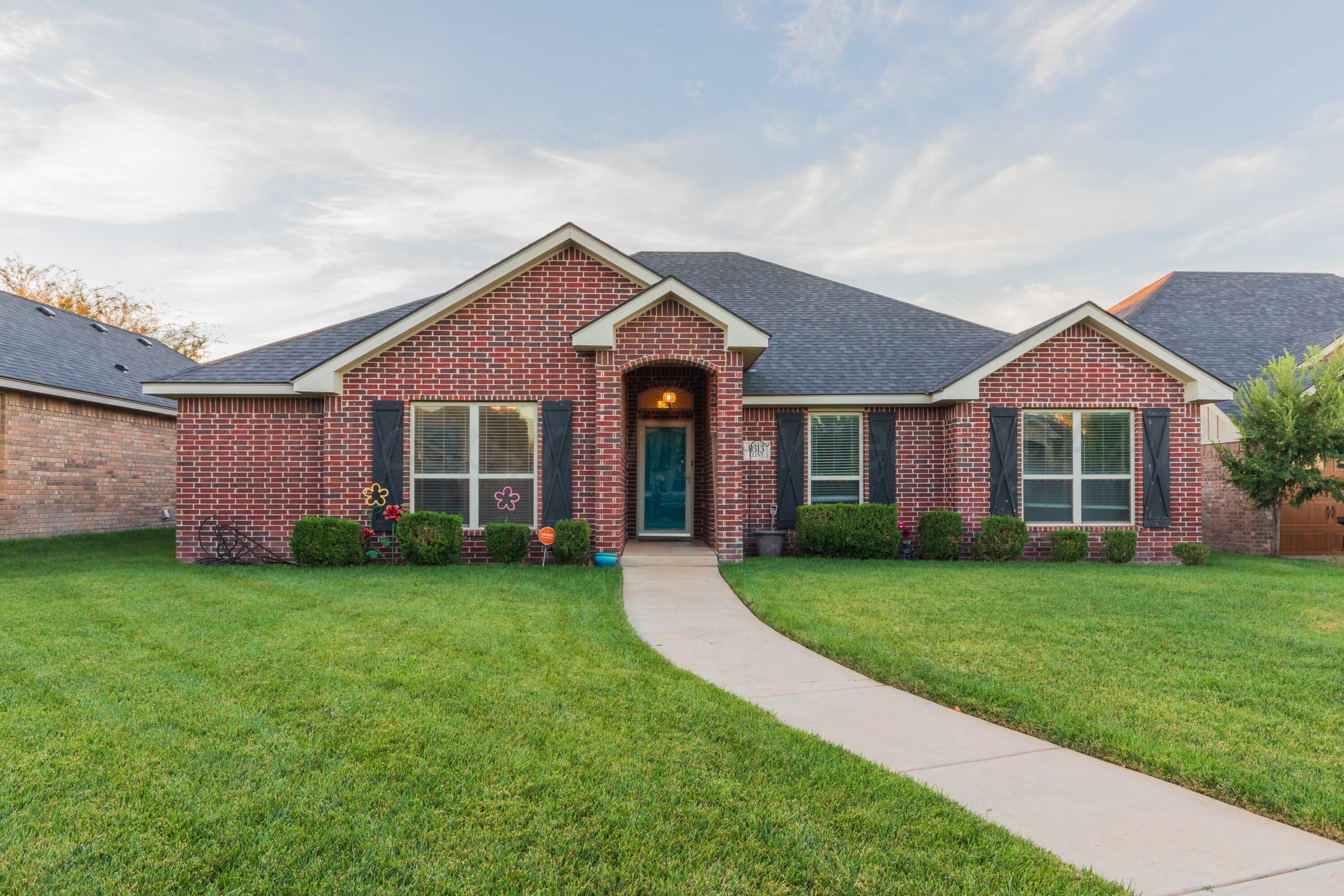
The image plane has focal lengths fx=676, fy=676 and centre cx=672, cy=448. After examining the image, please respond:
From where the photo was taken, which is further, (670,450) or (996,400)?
(670,450)

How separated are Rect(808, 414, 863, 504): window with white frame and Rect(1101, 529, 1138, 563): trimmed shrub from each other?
4.01 metres

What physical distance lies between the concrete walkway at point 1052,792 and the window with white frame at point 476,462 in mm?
6011

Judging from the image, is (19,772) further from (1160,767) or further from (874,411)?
(874,411)

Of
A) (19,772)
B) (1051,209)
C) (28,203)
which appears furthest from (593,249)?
(28,203)

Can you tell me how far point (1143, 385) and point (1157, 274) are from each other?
39.1 ft

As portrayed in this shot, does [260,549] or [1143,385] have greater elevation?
[1143,385]

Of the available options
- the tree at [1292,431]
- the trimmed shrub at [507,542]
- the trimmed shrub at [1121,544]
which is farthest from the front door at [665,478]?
the tree at [1292,431]

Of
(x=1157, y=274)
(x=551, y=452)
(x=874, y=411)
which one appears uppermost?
(x=1157, y=274)

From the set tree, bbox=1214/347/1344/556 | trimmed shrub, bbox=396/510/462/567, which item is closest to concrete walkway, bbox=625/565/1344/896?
trimmed shrub, bbox=396/510/462/567

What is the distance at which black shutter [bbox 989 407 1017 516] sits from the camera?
1141 cm

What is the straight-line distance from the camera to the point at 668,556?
10.8 m

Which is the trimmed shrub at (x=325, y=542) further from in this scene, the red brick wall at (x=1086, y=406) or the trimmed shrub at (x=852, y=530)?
the red brick wall at (x=1086, y=406)

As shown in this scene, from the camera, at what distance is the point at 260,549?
10.8 m

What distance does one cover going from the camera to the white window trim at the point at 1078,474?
11484 millimetres
